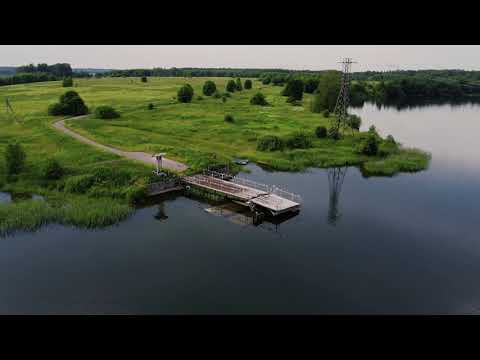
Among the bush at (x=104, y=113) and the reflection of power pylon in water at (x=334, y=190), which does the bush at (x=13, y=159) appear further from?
the reflection of power pylon in water at (x=334, y=190)

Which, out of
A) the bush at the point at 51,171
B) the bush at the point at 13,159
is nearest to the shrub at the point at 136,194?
the bush at the point at 51,171

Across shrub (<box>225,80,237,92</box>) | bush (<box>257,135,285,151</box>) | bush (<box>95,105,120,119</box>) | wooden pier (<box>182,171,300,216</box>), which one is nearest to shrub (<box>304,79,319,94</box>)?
shrub (<box>225,80,237,92</box>)

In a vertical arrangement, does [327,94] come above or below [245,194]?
above

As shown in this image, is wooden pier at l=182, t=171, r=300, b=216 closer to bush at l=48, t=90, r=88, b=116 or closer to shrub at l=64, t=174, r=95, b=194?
shrub at l=64, t=174, r=95, b=194

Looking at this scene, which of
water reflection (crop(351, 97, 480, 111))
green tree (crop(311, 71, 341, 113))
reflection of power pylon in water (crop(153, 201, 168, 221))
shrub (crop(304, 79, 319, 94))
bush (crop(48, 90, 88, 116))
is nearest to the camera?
reflection of power pylon in water (crop(153, 201, 168, 221))

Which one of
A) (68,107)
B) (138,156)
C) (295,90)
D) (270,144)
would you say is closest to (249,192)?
(138,156)

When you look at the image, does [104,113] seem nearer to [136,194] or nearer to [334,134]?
[136,194]
